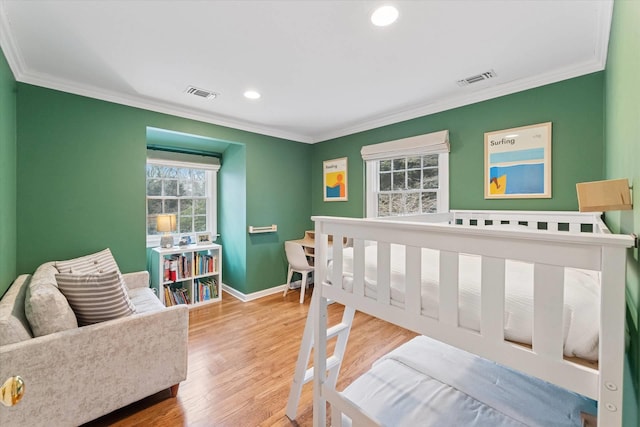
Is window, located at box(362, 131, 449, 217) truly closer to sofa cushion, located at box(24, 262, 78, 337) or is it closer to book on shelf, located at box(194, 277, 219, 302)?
book on shelf, located at box(194, 277, 219, 302)

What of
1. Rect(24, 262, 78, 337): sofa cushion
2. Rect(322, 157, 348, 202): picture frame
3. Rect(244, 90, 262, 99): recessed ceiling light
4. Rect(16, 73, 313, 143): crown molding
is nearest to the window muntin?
Rect(322, 157, 348, 202): picture frame

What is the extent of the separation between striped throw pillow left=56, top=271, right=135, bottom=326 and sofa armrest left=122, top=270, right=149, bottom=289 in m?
1.24

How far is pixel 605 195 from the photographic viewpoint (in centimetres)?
88

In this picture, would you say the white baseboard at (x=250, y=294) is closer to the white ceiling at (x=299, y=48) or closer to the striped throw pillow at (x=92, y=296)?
the striped throw pillow at (x=92, y=296)

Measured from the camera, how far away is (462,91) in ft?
8.79

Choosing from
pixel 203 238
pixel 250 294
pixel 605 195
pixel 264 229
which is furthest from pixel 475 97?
pixel 203 238

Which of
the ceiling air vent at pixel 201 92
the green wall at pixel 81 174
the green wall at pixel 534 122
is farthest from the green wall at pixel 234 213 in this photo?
the green wall at pixel 534 122

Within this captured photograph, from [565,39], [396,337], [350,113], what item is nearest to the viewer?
[565,39]

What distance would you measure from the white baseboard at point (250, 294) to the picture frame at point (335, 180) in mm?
1570

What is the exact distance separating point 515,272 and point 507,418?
29.4 inches

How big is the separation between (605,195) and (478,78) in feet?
6.40

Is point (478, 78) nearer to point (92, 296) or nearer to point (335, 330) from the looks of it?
point (335, 330)

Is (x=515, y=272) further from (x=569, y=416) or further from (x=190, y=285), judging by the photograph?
(x=190, y=285)

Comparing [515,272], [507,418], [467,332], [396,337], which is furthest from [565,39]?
[396,337]
